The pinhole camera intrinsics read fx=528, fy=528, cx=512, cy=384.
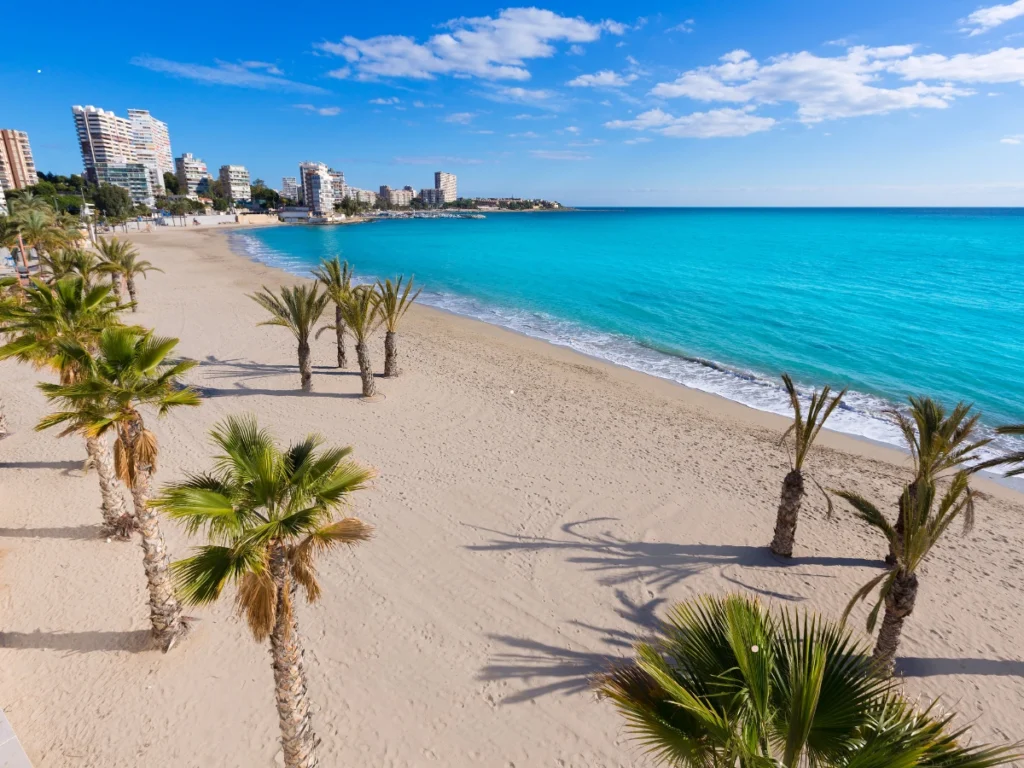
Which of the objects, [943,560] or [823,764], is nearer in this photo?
[823,764]

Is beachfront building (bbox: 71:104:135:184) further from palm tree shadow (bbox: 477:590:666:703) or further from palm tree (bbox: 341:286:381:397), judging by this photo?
palm tree shadow (bbox: 477:590:666:703)

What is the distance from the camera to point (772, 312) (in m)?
32.7

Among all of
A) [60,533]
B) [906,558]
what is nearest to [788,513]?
[906,558]

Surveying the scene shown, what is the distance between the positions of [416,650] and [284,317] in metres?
12.2

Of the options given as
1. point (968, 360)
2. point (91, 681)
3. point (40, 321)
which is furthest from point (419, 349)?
point (968, 360)

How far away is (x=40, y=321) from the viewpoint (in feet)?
25.7

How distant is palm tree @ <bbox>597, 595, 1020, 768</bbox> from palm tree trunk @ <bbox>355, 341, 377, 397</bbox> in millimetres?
13859

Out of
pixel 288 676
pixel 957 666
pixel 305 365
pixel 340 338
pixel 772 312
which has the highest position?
pixel 288 676

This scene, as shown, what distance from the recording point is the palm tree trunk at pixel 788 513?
8969 mm

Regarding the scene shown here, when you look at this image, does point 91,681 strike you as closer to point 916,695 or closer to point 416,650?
point 416,650

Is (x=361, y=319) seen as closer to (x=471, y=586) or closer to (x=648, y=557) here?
(x=471, y=586)

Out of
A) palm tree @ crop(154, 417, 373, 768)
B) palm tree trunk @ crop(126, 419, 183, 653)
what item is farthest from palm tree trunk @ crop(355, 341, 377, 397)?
palm tree @ crop(154, 417, 373, 768)

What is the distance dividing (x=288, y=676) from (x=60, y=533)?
7.76m

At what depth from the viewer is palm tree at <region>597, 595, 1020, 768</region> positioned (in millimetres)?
2799
